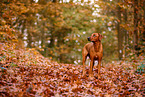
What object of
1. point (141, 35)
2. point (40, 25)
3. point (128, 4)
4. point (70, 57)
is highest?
point (128, 4)

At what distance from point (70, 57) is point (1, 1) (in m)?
12.1

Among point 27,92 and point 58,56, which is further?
point 58,56

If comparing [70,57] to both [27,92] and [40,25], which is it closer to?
[40,25]

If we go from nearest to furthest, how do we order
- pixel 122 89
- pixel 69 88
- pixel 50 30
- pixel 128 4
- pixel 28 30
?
1. pixel 69 88
2. pixel 122 89
3. pixel 128 4
4. pixel 28 30
5. pixel 50 30

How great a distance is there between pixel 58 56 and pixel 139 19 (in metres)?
11.4

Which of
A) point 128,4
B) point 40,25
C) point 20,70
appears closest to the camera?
point 20,70

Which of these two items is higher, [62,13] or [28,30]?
[62,13]

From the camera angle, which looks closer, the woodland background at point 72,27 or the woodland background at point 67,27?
the woodland background at point 72,27

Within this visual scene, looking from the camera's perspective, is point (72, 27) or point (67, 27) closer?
point (67, 27)

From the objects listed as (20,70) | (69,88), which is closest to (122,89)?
(69,88)

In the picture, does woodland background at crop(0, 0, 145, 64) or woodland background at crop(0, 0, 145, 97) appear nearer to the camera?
woodland background at crop(0, 0, 145, 97)

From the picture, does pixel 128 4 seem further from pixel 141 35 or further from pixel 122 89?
pixel 122 89

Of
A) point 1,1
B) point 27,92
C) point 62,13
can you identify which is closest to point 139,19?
point 62,13

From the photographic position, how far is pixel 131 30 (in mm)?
14188
